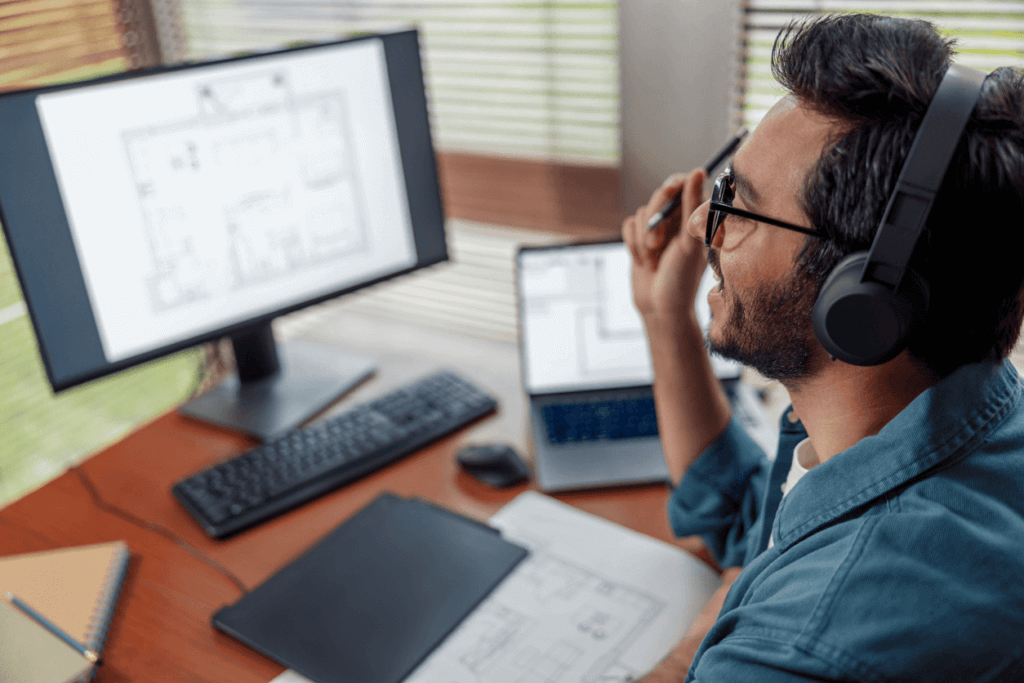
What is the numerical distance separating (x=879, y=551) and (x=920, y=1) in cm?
98

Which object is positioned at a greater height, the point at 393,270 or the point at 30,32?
the point at 30,32

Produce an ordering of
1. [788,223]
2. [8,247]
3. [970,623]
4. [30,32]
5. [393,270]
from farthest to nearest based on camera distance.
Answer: [30,32] < [393,270] < [8,247] < [788,223] < [970,623]

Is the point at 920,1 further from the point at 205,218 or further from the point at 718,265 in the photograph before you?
the point at 205,218

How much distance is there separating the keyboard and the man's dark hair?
701 millimetres

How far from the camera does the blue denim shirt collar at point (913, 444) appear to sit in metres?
0.62

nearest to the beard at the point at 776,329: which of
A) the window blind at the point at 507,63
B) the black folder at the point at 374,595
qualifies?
the black folder at the point at 374,595

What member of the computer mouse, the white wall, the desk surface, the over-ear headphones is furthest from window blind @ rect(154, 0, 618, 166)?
the over-ear headphones

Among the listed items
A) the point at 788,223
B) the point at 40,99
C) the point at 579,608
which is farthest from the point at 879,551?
the point at 40,99

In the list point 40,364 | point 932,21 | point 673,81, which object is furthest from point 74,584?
point 40,364

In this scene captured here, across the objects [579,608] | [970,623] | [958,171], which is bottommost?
[579,608]

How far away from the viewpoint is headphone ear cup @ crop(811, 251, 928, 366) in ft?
1.96

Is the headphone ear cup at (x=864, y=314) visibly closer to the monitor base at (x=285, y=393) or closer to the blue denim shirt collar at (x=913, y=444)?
the blue denim shirt collar at (x=913, y=444)

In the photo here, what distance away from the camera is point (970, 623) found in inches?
20.8

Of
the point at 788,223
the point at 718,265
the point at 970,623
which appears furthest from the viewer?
the point at 718,265
